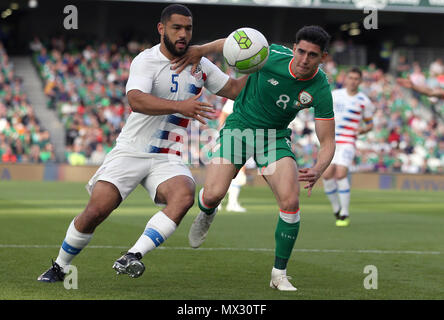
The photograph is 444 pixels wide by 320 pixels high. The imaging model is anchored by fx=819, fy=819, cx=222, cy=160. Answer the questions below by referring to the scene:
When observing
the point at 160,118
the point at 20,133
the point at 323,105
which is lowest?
the point at 20,133

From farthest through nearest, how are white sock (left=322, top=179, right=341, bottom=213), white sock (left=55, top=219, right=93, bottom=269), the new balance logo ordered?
white sock (left=322, top=179, right=341, bottom=213), the new balance logo, white sock (left=55, top=219, right=93, bottom=269)

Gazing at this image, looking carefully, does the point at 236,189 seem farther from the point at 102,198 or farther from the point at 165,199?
the point at 102,198

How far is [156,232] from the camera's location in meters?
6.92

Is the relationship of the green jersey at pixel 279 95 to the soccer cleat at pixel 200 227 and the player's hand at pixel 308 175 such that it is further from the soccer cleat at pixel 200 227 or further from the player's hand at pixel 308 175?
the soccer cleat at pixel 200 227

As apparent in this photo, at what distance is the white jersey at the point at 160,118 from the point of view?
7.16m

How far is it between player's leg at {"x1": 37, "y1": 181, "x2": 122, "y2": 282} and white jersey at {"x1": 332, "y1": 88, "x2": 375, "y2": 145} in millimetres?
8282

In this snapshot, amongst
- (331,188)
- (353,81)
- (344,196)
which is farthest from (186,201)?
(353,81)

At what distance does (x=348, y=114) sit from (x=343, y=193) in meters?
1.47

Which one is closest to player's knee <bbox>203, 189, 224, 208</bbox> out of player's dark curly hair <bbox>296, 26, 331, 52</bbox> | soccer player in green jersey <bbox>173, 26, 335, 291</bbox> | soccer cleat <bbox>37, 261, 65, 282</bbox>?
soccer player in green jersey <bbox>173, 26, 335, 291</bbox>

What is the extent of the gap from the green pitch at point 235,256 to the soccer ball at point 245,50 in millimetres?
1963

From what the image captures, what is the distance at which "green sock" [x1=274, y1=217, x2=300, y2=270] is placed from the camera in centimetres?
717

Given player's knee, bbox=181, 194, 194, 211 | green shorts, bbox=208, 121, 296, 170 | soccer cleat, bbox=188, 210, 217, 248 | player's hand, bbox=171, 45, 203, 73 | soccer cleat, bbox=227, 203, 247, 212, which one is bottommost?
soccer cleat, bbox=227, 203, 247, 212

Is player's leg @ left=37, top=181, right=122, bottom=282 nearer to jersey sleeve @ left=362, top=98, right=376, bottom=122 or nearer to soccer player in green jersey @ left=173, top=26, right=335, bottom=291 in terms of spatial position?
soccer player in green jersey @ left=173, top=26, right=335, bottom=291
